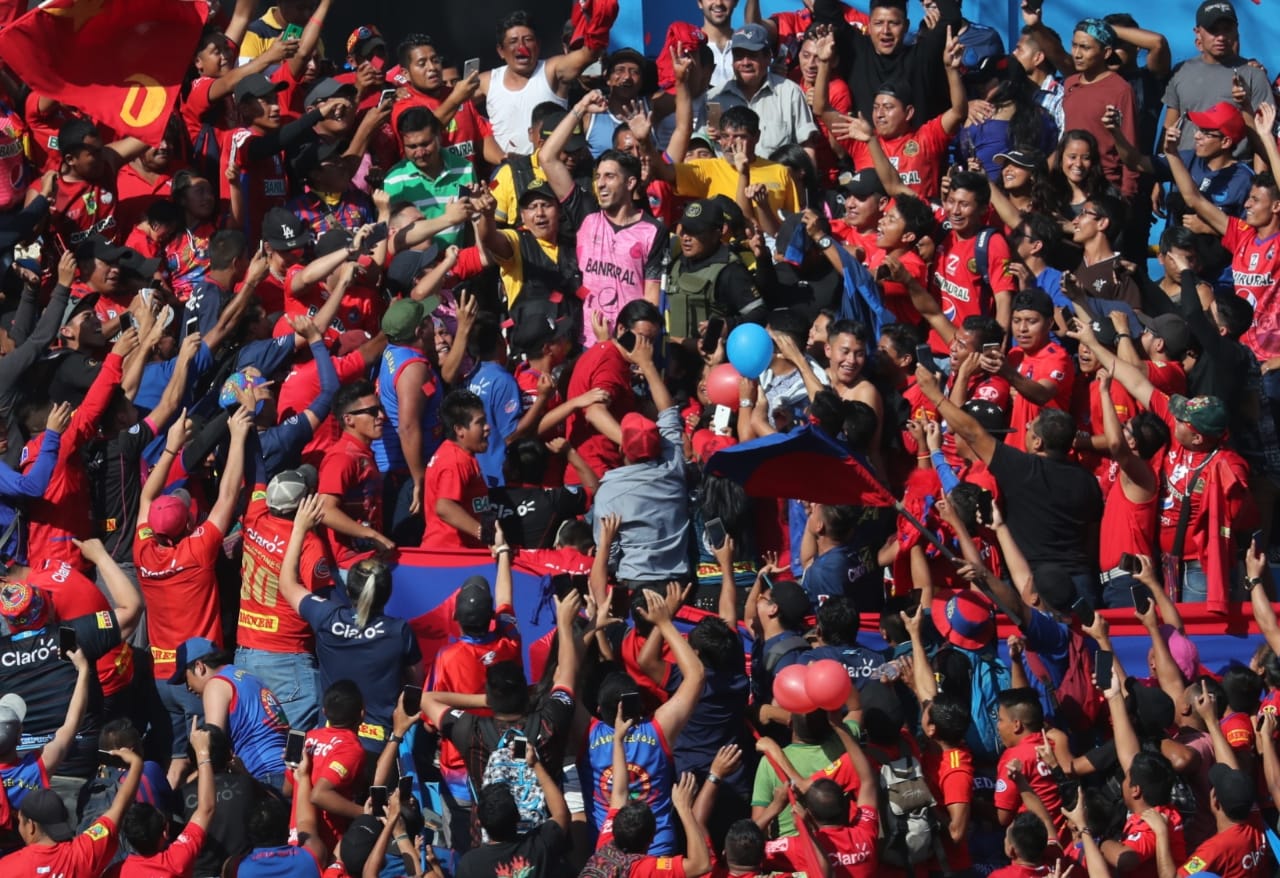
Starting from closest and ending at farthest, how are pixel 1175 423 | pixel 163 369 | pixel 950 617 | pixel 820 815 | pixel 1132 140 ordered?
1. pixel 820 815
2. pixel 950 617
3. pixel 1175 423
4. pixel 163 369
5. pixel 1132 140

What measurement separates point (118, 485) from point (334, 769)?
2883 millimetres

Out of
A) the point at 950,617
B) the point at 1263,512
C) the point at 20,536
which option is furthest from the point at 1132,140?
the point at 20,536

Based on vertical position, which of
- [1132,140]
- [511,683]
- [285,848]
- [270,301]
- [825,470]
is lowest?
[285,848]

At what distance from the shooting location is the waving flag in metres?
10.5

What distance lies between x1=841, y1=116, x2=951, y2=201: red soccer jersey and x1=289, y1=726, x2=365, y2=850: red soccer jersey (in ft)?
19.6

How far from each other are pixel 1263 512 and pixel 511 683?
15.4ft

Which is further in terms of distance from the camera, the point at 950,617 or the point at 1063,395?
the point at 1063,395

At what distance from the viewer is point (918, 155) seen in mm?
14273

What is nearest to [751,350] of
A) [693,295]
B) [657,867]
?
[693,295]

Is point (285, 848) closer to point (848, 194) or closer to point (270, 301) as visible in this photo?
point (270, 301)

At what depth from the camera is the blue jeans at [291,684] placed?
1109cm

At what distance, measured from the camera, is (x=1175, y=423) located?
37.9 feet

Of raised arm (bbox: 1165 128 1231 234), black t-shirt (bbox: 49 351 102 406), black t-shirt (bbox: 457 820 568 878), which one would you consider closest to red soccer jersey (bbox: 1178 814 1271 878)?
black t-shirt (bbox: 457 820 568 878)

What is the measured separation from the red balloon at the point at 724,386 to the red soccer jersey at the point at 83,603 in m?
3.21
